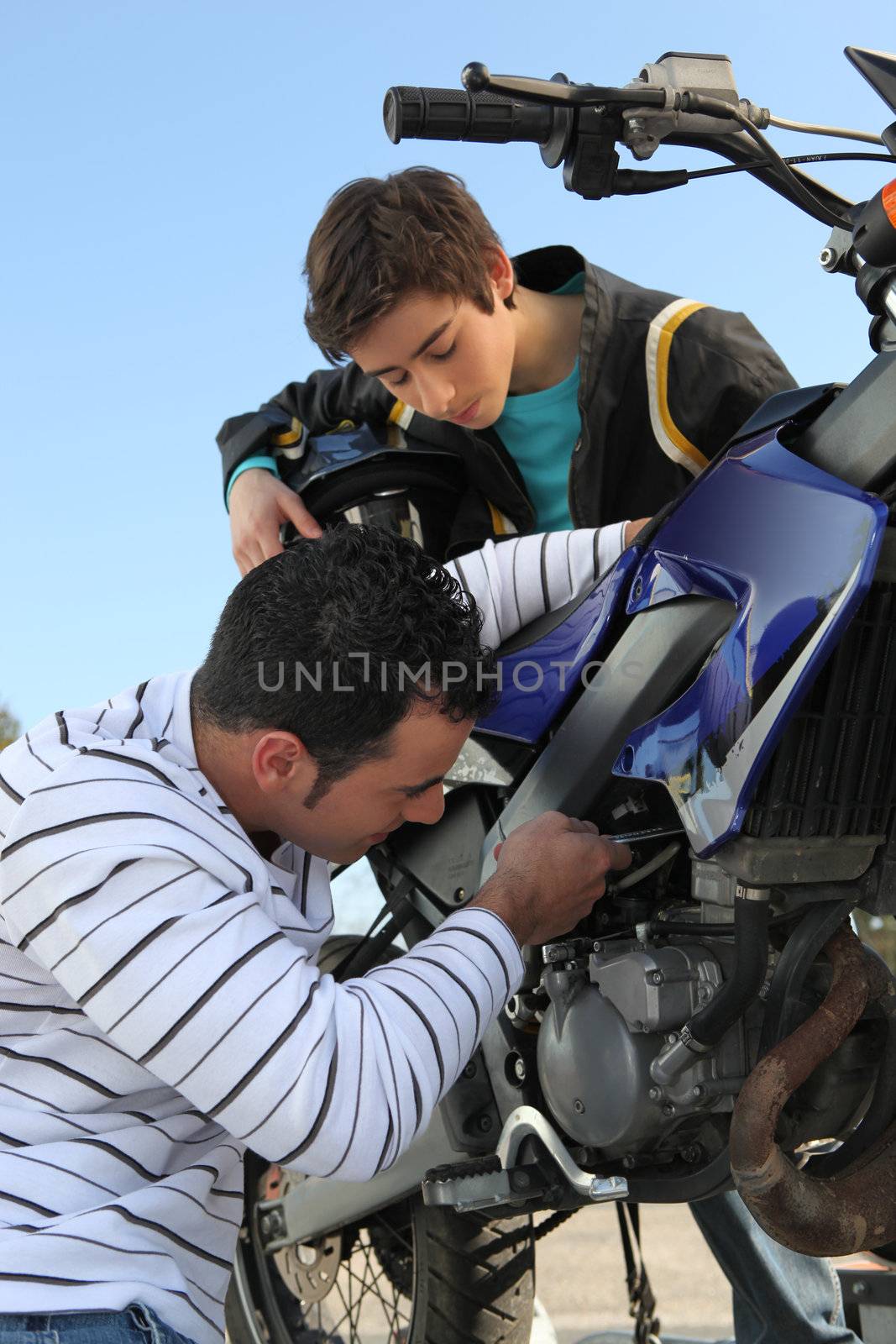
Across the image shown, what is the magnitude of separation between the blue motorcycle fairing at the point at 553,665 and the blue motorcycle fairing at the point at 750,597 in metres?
0.12

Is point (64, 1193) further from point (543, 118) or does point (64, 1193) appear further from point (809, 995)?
point (543, 118)

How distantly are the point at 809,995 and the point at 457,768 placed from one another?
582 millimetres

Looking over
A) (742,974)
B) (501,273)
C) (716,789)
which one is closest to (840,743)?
(716,789)

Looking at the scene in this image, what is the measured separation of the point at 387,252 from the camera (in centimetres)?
211

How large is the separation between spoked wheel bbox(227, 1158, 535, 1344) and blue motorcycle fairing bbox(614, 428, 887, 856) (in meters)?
0.97

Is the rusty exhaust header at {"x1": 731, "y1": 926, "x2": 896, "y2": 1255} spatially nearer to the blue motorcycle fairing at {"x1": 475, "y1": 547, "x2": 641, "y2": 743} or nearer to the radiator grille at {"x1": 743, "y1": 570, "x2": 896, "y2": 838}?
the radiator grille at {"x1": 743, "y1": 570, "x2": 896, "y2": 838}

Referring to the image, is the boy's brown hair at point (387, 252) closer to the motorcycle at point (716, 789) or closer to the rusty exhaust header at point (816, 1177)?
the motorcycle at point (716, 789)

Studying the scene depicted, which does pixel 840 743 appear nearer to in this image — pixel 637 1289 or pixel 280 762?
pixel 280 762

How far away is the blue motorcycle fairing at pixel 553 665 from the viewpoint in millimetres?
1646

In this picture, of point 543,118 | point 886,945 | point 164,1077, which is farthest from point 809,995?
point 886,945

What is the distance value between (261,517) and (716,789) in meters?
1.17

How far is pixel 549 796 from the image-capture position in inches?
66.2

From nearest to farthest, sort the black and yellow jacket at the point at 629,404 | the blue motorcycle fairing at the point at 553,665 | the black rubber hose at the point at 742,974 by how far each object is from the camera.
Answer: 1. the black rubber hose at the point at 742,974
2. the blue motorcycle fairing at the point at 553,665
3. the black and yellow jacket at the point at 629,404

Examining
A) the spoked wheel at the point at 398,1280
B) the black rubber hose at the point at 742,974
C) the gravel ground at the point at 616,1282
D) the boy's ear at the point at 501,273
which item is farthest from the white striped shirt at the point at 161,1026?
the gravel ground at the point at 616,1282
